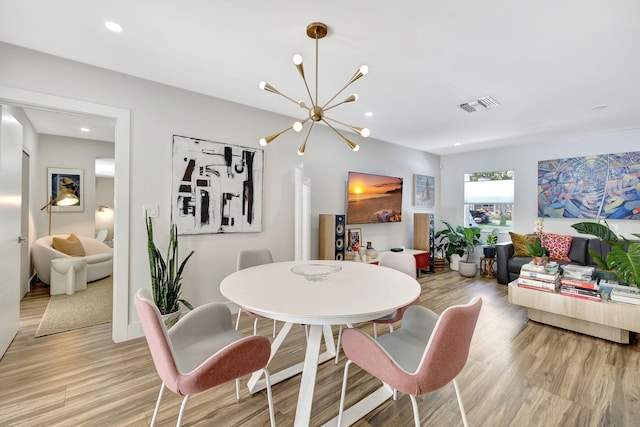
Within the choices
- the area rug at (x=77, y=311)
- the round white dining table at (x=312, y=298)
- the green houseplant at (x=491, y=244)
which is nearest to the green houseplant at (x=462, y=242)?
the green houseplant at (x=491, y=244)

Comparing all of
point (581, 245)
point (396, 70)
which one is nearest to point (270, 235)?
point (396, 70)

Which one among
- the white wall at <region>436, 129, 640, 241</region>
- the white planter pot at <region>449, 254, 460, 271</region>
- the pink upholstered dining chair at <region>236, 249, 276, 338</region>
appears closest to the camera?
the pink upholstered dining chair at <region>236, 249, 276, 338</region>

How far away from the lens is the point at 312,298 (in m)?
1.47

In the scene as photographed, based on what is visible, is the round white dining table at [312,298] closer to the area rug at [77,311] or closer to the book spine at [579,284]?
the book spine at [579,284]

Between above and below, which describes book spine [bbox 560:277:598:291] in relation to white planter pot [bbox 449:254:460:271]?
above

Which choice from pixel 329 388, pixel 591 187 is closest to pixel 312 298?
pixel 329 388

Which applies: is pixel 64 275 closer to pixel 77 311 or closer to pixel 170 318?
pixel 77 311

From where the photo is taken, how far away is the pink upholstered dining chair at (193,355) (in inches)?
45.6

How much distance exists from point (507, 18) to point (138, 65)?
9.01ft

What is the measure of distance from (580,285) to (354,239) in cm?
263

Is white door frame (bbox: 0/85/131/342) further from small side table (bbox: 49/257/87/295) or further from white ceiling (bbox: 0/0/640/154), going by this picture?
small side table (bbox: 49/257/87/295)

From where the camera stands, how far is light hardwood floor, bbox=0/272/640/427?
1627 millimetres

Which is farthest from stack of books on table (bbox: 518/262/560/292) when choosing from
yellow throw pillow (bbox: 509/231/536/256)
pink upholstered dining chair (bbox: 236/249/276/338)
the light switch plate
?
the light switch plate

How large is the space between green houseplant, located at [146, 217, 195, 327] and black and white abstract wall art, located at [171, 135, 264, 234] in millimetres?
261
